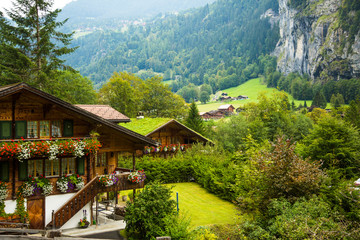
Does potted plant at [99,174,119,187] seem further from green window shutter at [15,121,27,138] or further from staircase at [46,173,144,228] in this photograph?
green window shutter at [15,121,27,138]

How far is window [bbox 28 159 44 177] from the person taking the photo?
19.7m

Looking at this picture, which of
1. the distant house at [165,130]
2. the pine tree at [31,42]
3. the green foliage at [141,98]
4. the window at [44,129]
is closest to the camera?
the window at [44,129]

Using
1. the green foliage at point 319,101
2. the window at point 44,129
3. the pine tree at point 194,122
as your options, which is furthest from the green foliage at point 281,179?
the green foliage at point 319,101

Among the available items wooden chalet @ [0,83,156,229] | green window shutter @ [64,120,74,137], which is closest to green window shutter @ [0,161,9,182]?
wooden chalet @ [0,83,156,229]

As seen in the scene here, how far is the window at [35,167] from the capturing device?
774 inches

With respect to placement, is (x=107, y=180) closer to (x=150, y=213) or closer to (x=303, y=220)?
(x=150, y=213)

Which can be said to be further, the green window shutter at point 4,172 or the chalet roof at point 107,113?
the chalet roof at point 107,113

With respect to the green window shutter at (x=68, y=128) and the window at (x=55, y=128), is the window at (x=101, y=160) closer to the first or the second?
the green window shutter at (x=68, y=128)

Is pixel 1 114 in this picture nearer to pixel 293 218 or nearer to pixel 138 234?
pixel 138 234

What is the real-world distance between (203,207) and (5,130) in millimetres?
15307

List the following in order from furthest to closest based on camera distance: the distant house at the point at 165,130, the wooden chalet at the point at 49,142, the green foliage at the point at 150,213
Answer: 1. the distant house at the point at 165,130
2. the wooden chalet at the point at 49,142
3. the green foliage at the point at 150,213

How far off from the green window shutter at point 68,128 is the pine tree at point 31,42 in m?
15.7

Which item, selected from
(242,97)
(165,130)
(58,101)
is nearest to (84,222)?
(58,101)

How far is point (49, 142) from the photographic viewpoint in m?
18.7
